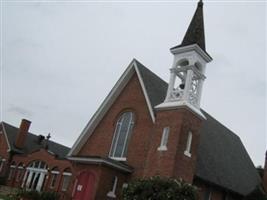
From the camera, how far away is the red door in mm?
21672

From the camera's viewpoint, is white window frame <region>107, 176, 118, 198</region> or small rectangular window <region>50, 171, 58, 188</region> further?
small rectangular window <region>50, 171, 58, 188</region>

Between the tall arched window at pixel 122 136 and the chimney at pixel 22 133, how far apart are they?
23.0 meters

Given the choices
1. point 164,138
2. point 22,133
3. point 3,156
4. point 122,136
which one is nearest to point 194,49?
point 164,138

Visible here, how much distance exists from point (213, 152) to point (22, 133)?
26.4 metres

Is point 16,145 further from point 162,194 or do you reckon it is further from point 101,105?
point 162,194

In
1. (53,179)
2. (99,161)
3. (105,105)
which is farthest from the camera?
(53,179)

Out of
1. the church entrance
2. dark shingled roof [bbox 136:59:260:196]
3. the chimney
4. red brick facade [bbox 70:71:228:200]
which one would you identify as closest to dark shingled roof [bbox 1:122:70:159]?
the chimney

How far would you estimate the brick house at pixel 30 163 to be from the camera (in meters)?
34.6

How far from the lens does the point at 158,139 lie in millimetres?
21266

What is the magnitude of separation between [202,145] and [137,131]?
498cm

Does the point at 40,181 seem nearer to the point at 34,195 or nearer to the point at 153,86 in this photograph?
the point at 34,195

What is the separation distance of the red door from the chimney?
965 inches

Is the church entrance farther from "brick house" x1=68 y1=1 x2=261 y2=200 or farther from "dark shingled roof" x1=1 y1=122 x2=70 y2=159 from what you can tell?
"brick house" x1=68 y1=1 x2=261 y2=200

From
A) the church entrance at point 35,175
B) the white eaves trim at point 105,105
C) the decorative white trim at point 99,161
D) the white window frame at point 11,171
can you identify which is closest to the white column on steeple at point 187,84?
the white eaves trim at point 105,105
